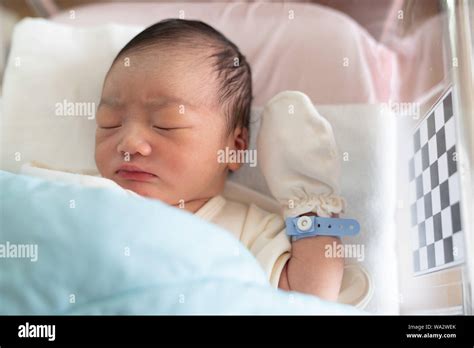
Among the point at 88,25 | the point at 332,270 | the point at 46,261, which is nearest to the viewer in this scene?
the point at 46,261

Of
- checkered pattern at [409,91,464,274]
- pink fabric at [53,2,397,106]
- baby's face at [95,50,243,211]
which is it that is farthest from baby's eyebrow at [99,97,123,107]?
checkered pattern at [409,91,464,274]

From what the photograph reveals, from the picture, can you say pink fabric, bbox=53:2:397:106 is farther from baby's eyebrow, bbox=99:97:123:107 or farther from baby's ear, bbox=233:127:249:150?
baby's eyebrow, bbox=99:97:123:107

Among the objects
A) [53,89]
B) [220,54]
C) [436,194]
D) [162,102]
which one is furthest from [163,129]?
[436,194]

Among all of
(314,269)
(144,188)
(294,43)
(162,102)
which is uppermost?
(294,43)

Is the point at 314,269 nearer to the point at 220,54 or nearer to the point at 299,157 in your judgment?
the point at 299,157

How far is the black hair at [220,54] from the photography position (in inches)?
35.1

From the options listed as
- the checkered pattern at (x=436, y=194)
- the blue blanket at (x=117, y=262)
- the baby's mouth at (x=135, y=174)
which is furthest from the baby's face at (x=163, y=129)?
the checkered pattern at (x=436, y=194)

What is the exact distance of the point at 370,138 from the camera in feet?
3.02

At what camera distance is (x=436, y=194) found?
0.85 meters

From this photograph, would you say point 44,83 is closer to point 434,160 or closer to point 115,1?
point 115,1

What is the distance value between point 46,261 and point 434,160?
525mm

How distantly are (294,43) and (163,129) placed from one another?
1.05 feet
